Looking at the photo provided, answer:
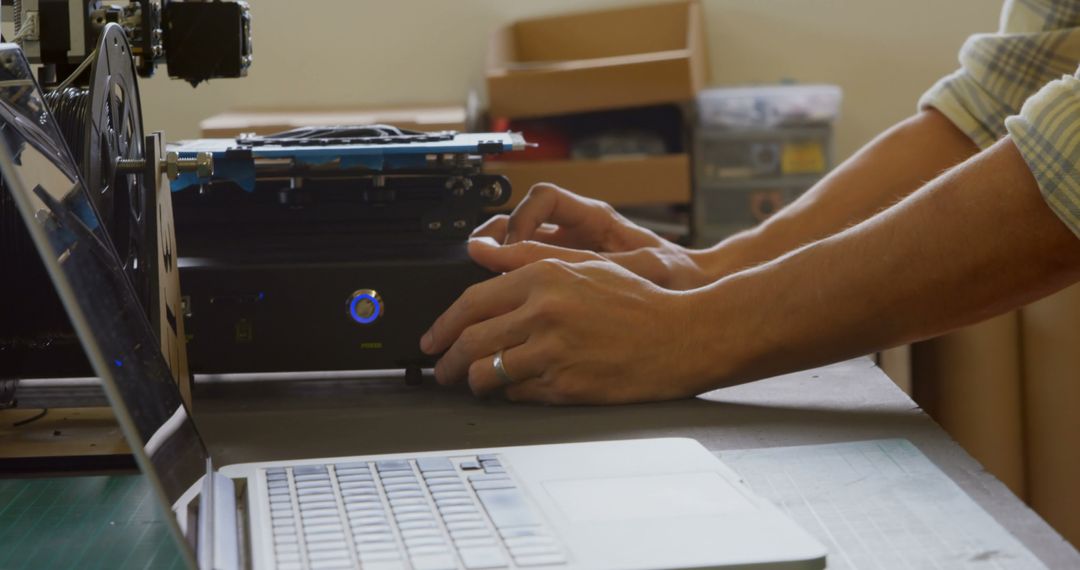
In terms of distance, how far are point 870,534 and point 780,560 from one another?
0.08m

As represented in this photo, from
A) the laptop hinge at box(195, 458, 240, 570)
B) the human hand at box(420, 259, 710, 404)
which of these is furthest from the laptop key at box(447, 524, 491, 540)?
the human hand at box(420, 259, 710, 404)

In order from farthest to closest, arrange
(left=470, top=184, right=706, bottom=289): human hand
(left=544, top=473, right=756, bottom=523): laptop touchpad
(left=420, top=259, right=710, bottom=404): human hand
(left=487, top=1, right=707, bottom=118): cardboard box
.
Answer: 1. (left=487, top=1, right=707, bottom=118): cardboard box
2. (left=470, top=184, right=706, bottom=289): human hand
3. (left=420, top=259, right=710, bottom=404): human hand
4. (left=544, top=473, right=756, bottom=523): laptop touchpad

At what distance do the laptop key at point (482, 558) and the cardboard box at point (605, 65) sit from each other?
83.3 inches

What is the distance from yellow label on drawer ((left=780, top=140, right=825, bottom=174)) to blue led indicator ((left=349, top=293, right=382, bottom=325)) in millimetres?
1943

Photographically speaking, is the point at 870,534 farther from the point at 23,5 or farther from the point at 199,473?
the point at 23,5

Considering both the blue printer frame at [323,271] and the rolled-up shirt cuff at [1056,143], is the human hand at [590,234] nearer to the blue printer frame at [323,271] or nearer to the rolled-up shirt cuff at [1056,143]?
the blue printer frame at [323,271]

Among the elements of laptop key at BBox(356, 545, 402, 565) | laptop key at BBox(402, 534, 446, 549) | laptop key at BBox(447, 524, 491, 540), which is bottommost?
laptop key at BBox(356, 545, 402, 565)

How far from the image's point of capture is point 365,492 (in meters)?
0.67

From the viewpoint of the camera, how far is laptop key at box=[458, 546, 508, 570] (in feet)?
1.86

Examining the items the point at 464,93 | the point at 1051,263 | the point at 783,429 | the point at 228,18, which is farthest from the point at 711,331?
the point at 464,93

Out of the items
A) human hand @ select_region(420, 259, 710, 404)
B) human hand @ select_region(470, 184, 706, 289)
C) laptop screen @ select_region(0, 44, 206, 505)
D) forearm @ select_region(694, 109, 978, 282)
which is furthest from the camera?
forearm @ select_region(694, 109, 978, 282)

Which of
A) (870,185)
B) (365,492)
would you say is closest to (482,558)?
(365,492)

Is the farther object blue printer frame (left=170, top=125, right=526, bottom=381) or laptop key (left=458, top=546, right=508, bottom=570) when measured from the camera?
blue printer frame (left=170, top=125, right=526, bottom=381)

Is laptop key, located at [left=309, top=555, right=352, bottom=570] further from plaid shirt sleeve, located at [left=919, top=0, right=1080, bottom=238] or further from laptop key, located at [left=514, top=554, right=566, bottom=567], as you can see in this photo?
plaid shirt sleeve, located at [left=919, top=0, right=1080, bottom=238]
